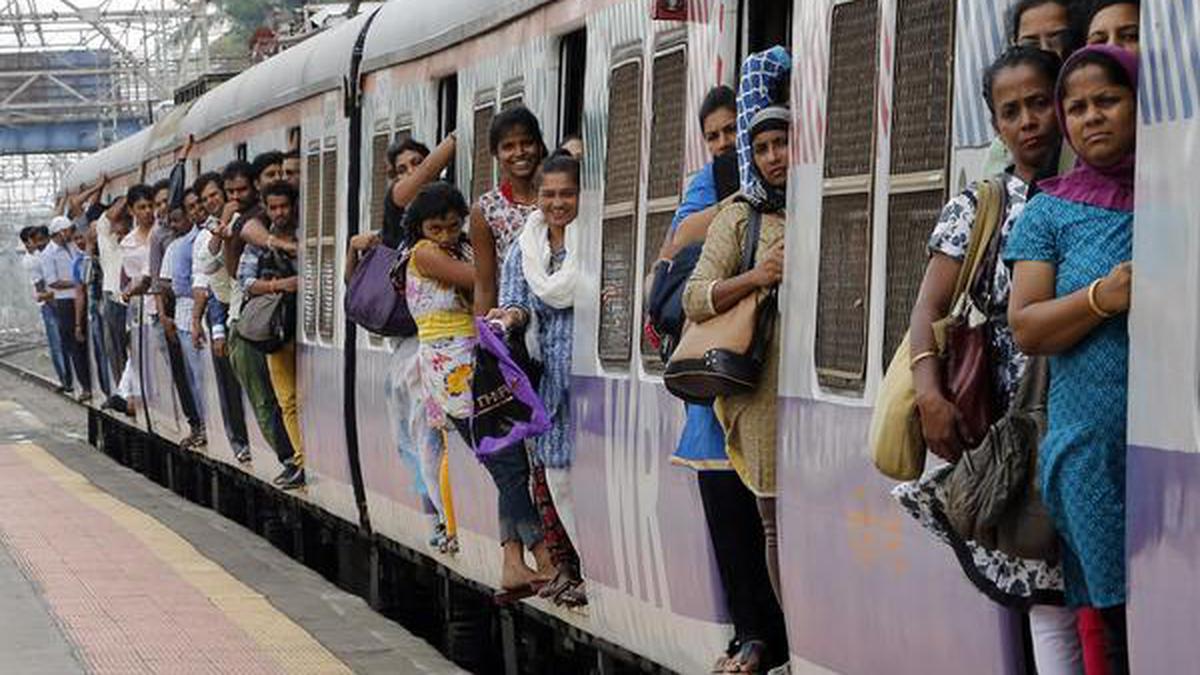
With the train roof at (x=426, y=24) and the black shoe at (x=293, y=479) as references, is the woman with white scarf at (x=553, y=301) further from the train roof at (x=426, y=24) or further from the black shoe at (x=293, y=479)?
the black shoe at (x=293, y=479)

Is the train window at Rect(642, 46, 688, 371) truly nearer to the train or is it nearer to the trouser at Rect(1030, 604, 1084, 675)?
the train

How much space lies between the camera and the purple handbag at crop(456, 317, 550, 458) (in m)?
10.2

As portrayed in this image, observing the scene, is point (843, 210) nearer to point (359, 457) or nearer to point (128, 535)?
point (359, 457)

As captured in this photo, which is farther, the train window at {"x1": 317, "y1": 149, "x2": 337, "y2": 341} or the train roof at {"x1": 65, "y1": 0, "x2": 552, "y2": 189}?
the train window at {"x1": 317, "y1": 149, "x2": 337, "y2": 341}

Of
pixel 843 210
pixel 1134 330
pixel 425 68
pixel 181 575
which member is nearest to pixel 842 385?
pixel 843 210

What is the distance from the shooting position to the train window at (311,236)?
15.9 m

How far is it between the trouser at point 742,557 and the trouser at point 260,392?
869cm

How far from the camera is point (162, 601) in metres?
12.9

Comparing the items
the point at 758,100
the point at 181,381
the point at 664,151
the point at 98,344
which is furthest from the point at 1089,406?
the point at 98,344

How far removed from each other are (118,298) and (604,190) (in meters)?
15.7

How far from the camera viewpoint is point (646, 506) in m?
9.20

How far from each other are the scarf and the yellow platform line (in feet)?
5.56

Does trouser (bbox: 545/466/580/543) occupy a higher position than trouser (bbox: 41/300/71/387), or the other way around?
trouser (bbox: 545/466/580/543)

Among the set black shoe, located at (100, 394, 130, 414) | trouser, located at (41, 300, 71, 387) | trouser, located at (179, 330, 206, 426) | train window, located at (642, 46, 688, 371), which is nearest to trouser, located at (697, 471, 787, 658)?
train window, located at (642, 46, 688, 371)
